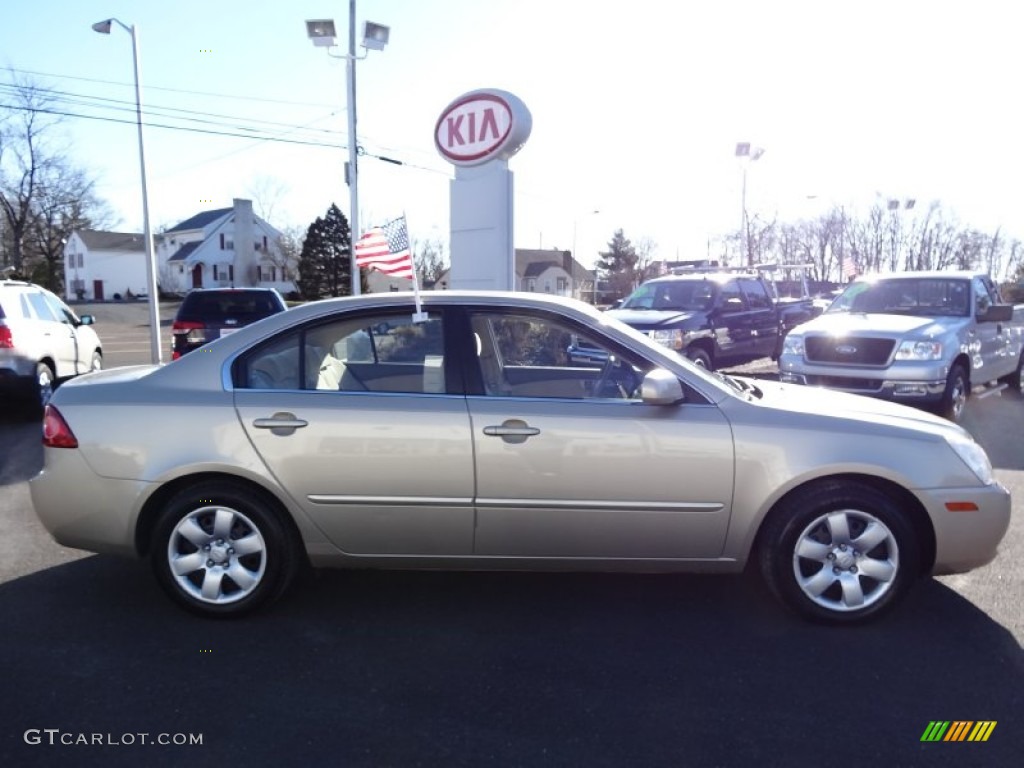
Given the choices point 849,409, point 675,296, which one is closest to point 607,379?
point 849,409

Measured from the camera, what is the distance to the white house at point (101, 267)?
70.8 m

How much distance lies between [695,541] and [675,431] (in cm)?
55

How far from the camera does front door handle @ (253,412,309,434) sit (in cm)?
371

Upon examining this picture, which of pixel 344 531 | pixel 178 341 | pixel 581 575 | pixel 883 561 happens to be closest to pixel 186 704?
pixel 344 531

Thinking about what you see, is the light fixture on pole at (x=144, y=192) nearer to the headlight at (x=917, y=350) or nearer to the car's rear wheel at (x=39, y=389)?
the car's rear wheel at (x=39, y=389)

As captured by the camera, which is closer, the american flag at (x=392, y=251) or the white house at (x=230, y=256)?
the american flag at (x=392, y=251)

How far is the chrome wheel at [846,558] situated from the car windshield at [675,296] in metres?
8.33

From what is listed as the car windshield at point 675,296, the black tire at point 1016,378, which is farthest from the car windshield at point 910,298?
the black tire at point 1016,378

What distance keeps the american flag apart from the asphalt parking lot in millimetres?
2124

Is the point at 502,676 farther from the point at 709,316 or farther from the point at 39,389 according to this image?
the point at 709,316

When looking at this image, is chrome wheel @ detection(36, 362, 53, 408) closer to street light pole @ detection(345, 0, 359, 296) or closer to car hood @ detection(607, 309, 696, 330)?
car hood @ detection(607, 309, 696, 330)

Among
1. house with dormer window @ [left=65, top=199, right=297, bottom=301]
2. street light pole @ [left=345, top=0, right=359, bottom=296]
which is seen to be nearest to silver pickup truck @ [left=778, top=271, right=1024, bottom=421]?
street light pole @ [left=345, top=0, right=359, bottom=296]

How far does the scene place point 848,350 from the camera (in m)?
9.02

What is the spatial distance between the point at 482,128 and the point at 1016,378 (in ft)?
29.7
